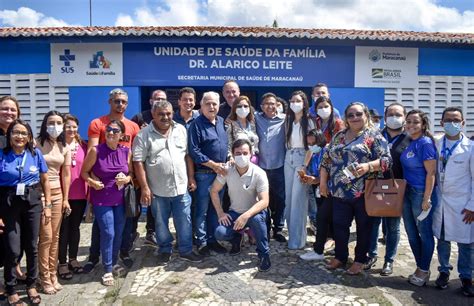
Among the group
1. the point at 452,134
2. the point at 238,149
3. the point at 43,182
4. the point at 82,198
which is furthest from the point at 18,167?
the point at 452,134

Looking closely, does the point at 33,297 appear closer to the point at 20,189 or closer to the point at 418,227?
the point at 20,189

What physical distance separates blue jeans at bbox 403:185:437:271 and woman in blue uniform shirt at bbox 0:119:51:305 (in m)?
3.54

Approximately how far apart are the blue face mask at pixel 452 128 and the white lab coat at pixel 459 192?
125mm

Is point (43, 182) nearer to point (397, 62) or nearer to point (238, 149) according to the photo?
point (238, 149)

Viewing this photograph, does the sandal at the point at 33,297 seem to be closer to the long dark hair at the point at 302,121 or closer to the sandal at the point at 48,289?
the sandal at the point at 48,289

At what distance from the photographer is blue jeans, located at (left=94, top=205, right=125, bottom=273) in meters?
3.94

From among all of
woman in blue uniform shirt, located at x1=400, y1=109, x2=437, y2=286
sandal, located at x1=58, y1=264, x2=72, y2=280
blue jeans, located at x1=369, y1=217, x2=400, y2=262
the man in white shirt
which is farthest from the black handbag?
the man in white shirt

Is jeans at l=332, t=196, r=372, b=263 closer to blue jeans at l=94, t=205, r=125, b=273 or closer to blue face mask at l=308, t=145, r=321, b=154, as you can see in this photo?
blue face mask at l=308, t=145, r=321, b=154

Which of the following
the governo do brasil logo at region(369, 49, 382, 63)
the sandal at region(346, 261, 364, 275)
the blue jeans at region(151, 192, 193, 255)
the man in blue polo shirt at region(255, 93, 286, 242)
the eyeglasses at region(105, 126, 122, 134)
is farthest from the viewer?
the governo do brasil logo at region(369, 49, 382, 63)

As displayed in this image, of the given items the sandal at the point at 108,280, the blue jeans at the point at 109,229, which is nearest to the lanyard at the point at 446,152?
the blue jeans at the point at 109,229

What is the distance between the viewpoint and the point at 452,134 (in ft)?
12.2

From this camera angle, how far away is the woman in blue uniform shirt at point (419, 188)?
3.73 meters

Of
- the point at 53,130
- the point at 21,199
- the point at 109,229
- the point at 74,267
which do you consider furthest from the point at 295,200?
the point at 21,199

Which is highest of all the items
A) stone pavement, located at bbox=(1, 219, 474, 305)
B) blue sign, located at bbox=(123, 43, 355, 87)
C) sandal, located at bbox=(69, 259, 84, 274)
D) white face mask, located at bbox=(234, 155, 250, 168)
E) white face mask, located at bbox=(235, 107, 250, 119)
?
blue sign, located at bbox=(123, 43, 355, 87)
